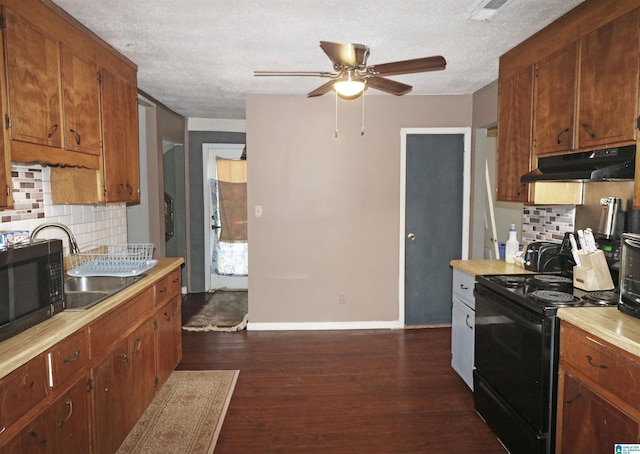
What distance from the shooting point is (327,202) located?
171 inches

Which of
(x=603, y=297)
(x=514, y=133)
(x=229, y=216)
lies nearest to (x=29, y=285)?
(x=603, y=297)

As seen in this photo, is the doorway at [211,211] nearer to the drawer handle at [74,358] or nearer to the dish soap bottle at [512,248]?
the dish soap bottle at [512,248]

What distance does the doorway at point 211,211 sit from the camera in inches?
225

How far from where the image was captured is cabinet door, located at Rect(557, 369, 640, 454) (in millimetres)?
1569

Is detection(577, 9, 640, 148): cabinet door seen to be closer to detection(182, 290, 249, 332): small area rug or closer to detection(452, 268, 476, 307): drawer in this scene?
detection(452, 268, 476, 307): drawer

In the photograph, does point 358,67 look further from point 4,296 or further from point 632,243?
point 4,296

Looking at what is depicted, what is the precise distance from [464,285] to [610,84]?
1514mm

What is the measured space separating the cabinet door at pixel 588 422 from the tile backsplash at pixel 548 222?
1.39 metres

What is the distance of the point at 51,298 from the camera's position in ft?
5.98

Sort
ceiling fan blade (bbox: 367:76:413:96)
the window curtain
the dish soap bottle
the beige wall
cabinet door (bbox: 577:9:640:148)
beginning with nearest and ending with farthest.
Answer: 1. cabinet door (bbox: 577:9:640:148)
2. ceiling fan blade (bbox: 367:76:413:96)
3. the dish soap bottle
4. the beige wall
5. the window curtain

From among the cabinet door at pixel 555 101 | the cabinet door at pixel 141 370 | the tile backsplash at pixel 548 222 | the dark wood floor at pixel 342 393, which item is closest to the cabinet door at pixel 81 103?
the cabinet door at pixel 141 370

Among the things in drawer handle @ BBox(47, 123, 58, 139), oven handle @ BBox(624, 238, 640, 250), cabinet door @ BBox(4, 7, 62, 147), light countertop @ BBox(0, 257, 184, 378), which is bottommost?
light countertop @ BBox(0, 257, 184, 378)

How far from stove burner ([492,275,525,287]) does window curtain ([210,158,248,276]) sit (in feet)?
12.6

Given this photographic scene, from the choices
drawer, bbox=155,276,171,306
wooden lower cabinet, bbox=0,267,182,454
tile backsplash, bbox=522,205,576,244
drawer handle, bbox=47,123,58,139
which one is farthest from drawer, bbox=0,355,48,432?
tile backsplash, bbox=522,205,576,244
